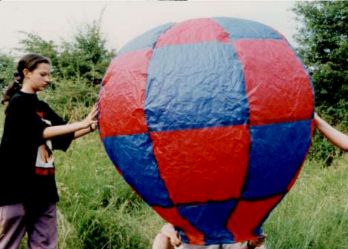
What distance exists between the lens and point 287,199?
487 centimetres

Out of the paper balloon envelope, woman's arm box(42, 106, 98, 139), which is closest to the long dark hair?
woman's arm box(42, 106, 98, 139)

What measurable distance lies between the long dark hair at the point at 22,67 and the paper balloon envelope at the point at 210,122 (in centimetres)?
119

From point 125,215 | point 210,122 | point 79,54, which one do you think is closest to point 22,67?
point 210,122

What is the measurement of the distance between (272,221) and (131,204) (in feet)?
4.68

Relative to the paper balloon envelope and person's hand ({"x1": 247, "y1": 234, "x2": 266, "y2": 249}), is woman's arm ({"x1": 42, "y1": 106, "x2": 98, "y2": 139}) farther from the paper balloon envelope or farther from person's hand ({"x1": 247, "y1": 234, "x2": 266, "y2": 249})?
person's hand ({"x1": 247, "y1": 234, "x2": 266, "y2": 249})

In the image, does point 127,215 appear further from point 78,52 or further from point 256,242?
point 78,52

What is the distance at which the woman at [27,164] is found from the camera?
3.12 meters

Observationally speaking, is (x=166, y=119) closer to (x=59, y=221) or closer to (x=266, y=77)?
(x=266, y=77)

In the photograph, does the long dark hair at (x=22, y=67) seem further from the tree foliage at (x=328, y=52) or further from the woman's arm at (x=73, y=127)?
the tree foliage at (x=328, y=52)

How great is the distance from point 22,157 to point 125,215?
1.68 metres

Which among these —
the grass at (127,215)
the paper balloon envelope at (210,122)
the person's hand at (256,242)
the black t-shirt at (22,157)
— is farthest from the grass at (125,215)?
the paper balloon envelope at (210,122)

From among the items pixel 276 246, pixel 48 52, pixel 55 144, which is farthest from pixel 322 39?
pixel 55 144

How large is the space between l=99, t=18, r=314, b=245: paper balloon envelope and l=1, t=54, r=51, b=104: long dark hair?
1.19 m

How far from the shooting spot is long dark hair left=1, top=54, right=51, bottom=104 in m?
3.24
